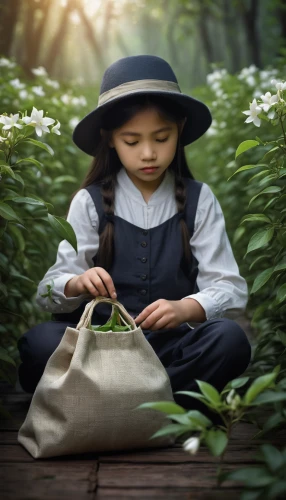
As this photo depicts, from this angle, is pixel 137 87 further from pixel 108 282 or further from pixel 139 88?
pixel 108 282

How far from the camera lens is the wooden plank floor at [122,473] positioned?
195cm

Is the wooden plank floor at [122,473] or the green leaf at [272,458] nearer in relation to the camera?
the green leaf at [272,458]

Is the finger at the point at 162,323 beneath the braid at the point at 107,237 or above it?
beneath

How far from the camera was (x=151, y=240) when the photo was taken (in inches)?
113

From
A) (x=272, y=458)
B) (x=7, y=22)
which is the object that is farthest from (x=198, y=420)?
(x=7, y=22)

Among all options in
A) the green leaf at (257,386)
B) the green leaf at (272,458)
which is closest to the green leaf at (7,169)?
the green leaf at (257,386)

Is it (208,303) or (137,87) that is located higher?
(137,87)

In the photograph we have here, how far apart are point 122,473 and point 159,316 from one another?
1.81 ft

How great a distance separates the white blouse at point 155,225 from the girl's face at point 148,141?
158 millimetres

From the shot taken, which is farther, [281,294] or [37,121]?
[37,121]

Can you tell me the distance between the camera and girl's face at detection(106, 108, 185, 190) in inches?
109

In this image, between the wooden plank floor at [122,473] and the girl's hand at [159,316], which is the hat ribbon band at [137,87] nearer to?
the girl's hand at [159,316]

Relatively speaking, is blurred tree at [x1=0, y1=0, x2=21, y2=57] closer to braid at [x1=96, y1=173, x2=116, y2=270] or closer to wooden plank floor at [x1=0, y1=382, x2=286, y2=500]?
braid at [x1=96, y1=173, x2=116, y2=270]

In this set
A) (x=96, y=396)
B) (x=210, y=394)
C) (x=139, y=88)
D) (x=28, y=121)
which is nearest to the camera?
(x=210, y=394)
